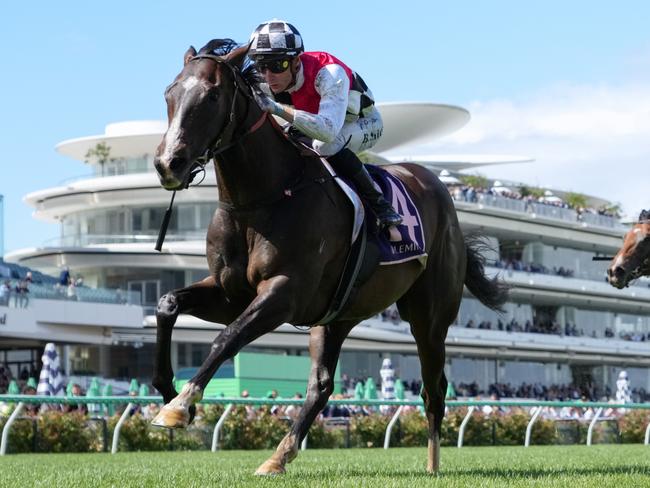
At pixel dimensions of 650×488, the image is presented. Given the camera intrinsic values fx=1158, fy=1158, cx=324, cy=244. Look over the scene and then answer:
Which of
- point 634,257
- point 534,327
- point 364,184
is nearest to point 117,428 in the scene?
point 634,257

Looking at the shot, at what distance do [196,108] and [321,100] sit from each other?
0.89 metres

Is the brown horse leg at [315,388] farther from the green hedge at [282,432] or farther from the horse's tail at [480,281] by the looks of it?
the green hedge at [282,432]

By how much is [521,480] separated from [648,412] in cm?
1736

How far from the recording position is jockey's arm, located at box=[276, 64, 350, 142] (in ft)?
19.4

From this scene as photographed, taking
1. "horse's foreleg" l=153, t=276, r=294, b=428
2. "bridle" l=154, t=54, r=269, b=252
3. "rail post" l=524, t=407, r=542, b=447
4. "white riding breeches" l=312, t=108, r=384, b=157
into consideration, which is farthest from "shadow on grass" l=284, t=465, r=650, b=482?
"rail post" l=524, t=407, r=542, b=447

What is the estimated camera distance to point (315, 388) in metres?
6.73

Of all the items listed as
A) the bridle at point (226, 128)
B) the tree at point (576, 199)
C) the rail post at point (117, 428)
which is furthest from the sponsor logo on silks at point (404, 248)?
the tree at point (576, 199)

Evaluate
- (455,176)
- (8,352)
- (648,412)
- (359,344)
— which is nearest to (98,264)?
(8,352)

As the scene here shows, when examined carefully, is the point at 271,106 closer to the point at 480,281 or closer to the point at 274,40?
the point at 274,40

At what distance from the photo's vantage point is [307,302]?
19.6 feet

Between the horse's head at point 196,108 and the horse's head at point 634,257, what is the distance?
485cm

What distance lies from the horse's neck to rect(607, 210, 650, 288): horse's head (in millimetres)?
4455

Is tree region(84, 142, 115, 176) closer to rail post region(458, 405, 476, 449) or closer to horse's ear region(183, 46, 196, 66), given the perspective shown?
rail post region(458, 405, 476, 449)

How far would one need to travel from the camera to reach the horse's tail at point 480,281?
8328 millimetres
